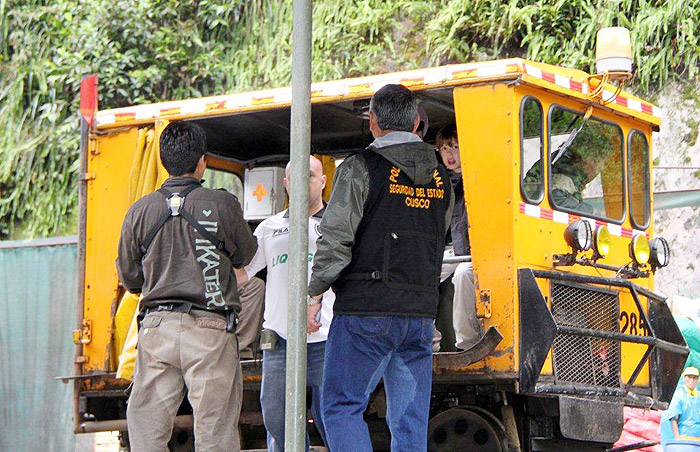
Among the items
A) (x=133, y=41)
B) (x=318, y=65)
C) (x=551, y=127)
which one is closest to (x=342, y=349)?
(x=551, y=127)

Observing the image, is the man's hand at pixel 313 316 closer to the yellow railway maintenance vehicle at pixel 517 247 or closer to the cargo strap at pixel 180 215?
the cargo strap at pixel 180 215

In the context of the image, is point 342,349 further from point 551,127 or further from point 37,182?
point 37,182

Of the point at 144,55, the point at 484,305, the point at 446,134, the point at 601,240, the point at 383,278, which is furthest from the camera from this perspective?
the point at 144,55

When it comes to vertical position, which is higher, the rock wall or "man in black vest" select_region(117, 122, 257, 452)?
the rock wall

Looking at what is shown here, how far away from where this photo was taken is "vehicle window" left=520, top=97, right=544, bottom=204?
6.71m

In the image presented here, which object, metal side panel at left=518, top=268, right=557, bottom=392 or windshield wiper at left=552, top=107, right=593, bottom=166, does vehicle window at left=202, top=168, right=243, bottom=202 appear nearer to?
windshield wiper at left=552, top=107, right=593, bottom=166

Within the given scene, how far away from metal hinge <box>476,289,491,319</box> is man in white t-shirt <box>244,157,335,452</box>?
0.90 meters

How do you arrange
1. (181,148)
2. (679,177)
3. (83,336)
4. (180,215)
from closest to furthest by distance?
(180,215) < (181,148) < (83,336) < (679,177)

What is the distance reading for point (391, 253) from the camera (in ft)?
17.3

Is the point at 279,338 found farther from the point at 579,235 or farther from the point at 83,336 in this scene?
the point at 83,336

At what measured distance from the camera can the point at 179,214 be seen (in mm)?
5570

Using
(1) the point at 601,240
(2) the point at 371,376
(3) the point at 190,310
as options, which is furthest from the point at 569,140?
(3) the point at 190,310

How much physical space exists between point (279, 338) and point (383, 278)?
1.29 m

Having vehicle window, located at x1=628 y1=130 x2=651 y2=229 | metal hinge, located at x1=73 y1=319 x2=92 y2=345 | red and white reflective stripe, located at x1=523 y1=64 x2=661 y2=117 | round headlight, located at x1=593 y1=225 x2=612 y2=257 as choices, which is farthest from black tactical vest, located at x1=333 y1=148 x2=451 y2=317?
metal hinge, located at x1=73 y1=319 x2=92 y2=345
